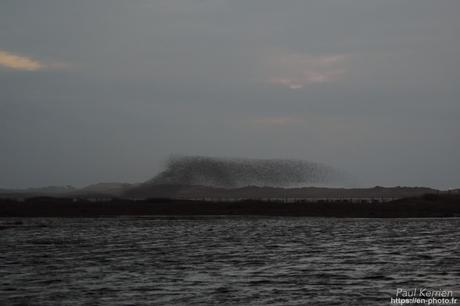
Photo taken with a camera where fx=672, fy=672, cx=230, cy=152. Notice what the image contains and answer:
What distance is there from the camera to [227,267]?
121 feet

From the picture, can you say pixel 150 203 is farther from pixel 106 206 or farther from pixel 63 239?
pixel 63 239

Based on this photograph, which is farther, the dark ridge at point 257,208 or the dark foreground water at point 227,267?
the dark ridge at point 257,208

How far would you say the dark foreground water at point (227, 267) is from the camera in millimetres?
27547

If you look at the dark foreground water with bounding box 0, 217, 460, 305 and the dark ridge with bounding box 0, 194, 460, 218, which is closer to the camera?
the dark foreground water with bounding box 0, 217, 460, 305

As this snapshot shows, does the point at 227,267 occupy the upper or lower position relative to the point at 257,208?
lower

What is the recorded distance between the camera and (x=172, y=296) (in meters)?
27.5

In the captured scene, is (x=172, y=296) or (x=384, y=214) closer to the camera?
(x=172, y=296)

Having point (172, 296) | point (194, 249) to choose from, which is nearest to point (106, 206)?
point (194, 249)

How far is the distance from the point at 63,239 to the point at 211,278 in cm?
2886

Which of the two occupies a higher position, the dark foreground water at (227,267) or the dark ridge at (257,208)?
the dark ridge at (257,208)

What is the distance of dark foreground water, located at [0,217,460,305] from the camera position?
27.5 m

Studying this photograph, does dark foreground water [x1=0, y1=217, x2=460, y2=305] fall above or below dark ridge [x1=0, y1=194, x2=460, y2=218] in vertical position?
below

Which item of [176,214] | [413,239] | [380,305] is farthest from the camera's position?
[176,214]

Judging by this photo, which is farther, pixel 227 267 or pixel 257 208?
pixel 257 208
